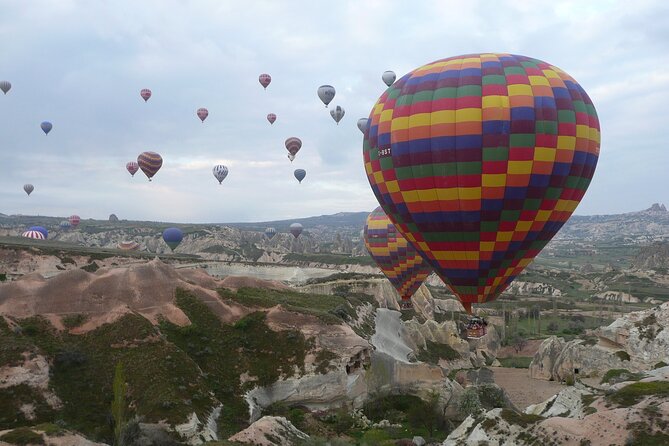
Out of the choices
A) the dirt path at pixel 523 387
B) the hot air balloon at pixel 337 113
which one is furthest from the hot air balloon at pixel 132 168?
the dirt path at pixel 523 387

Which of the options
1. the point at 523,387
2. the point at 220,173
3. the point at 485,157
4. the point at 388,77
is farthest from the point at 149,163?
the point at 485,157

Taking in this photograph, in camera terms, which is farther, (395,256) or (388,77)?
(388,77)

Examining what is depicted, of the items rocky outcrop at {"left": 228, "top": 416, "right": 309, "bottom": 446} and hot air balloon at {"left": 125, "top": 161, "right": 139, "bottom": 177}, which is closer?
rocky outcrop at {"left": 228, "top": 416, "right": 309, "bottom": 446}

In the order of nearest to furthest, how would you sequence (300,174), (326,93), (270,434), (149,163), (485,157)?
(270,434) → (485,157) → (326,93) → (149,163) → (300,174)

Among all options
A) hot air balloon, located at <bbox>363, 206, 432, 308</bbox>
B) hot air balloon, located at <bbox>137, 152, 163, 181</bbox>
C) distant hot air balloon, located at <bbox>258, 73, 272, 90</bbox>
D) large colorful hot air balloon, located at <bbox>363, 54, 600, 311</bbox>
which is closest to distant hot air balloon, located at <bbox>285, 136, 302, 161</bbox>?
distant hot air balloon, located at <bbox>258, 73, 272, 90</bbox>

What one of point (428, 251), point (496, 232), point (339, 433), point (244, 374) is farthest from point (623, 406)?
point (244, 374)

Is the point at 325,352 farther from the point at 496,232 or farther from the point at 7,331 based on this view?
the point at 7,331

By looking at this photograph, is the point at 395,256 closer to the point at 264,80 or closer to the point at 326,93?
the point at 326,93

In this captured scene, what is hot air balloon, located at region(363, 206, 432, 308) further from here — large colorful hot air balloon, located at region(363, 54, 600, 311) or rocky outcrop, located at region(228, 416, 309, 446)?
rocky outcrop, located at region(228, 416, 309, 446)
